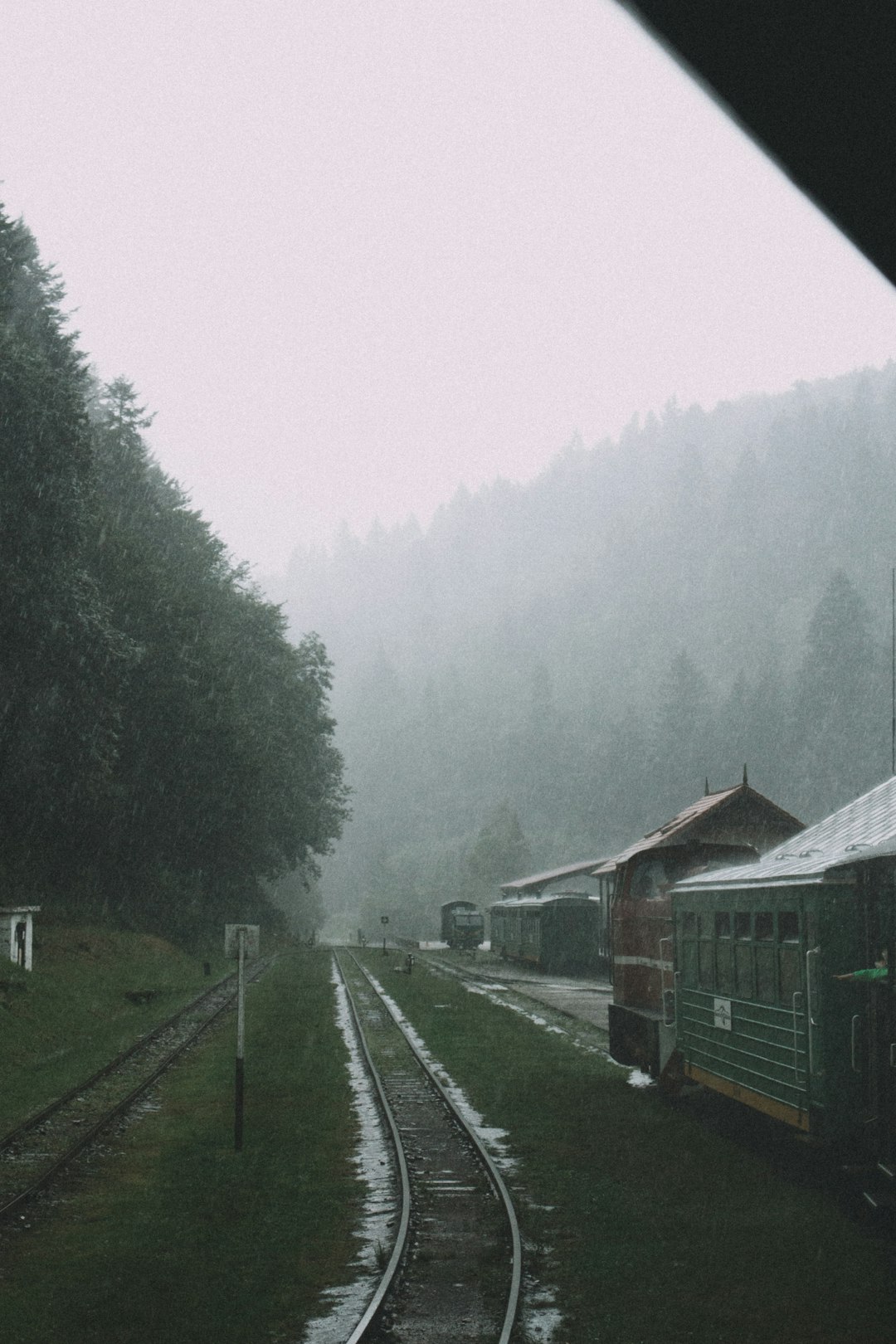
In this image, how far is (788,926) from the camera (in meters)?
13.6

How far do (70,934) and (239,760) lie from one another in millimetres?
12345

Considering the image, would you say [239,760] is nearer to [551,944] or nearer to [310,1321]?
[551,944]

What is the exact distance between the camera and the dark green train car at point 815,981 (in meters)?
12.1

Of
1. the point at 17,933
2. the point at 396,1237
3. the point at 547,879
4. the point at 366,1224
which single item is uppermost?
the point at 17,933

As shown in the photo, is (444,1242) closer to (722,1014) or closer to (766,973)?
(766,973)

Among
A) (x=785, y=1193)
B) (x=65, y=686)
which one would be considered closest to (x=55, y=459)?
(x=65, y=686)

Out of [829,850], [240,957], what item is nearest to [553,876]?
[240,957]

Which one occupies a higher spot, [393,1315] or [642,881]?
[642,881]

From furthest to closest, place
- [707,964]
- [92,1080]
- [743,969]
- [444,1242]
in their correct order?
[92,1080], [707,964], [743,969], [444,1242]

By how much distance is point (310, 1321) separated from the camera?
941 cm

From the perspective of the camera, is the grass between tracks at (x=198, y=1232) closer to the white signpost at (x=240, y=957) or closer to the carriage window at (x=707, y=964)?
the white signpost at (x=240, y=957)

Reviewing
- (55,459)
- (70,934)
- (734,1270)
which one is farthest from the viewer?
(70,934)

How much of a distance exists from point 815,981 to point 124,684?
34629 millimetres

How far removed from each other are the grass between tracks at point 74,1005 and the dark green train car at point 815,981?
33.3 feet
